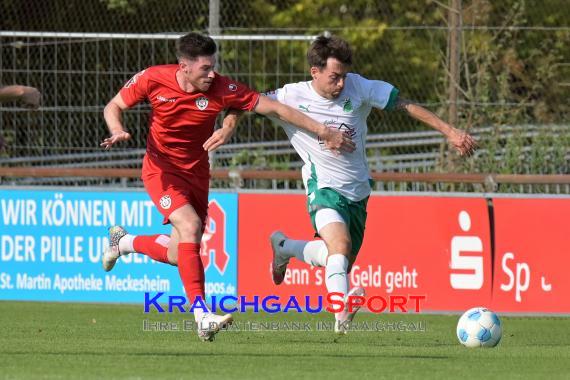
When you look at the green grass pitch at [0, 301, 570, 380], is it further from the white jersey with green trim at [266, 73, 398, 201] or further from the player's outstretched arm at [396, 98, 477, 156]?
the player's outstretched arm at [396, 98, 477, 156]

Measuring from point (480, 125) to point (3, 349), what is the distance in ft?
25.2

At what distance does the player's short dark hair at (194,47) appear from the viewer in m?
9.44

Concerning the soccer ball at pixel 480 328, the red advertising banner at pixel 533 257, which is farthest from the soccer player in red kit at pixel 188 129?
the red advertising banner at pixel 533 257

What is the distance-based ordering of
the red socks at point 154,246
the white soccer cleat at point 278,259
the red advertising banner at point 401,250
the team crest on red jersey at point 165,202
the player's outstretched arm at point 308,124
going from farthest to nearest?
1. the red advertising banner at point 401,250
2. the white soccer cleat at point 278,259
3. the red socks at point 154,246
4. the team crest on red jersey at point 165,202
5. the player's outstretched arm at point 308,124

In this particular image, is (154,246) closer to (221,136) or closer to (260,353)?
(221,136)

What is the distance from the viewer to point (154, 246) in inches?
415

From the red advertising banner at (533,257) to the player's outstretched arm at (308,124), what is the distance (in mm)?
4381

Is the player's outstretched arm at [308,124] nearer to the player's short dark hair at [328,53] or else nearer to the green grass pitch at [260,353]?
the player's short dark hair at [328,53]

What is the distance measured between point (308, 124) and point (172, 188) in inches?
45.4

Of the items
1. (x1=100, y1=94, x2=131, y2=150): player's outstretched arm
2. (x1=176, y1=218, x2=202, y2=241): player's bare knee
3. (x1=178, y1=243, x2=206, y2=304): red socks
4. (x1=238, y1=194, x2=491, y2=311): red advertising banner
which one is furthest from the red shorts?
(x1=238, y1=194, x2=491, y2=311): red advertising banner

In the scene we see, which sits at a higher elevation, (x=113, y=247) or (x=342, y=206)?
(x=342, y=206)

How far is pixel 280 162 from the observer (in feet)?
53.0

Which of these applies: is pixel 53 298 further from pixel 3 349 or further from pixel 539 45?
pixel 539 45

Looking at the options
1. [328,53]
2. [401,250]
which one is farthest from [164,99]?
[401,250]
